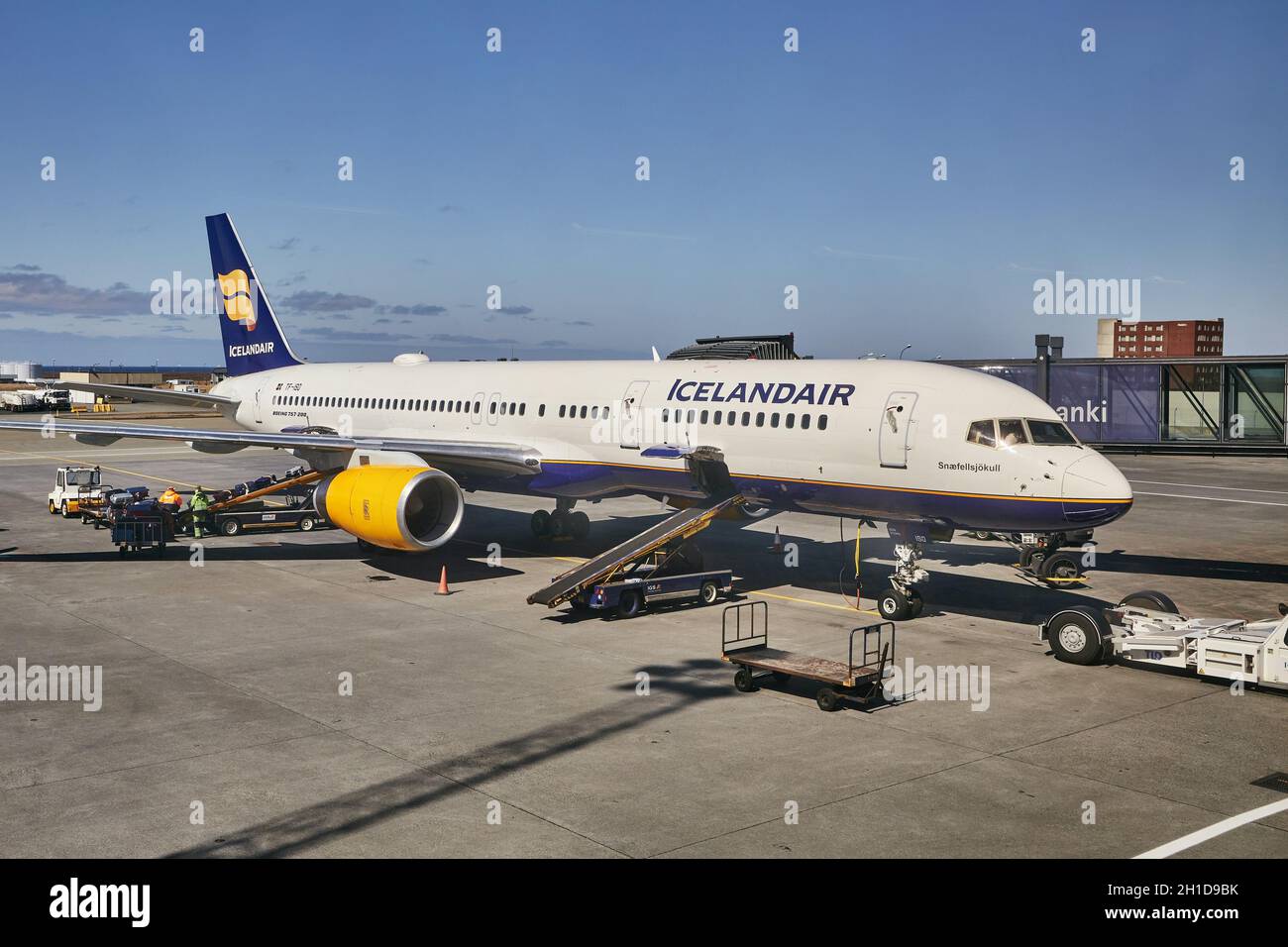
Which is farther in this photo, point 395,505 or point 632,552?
point 395,505

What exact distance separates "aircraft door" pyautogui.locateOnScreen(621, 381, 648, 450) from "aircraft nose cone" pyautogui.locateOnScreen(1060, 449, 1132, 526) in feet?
32.6

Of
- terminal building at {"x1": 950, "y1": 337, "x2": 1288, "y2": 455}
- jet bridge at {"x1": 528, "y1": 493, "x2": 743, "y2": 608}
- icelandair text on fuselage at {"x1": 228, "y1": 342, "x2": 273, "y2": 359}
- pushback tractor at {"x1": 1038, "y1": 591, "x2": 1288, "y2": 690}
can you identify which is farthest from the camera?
terminal building at {"x1": 950, "y1": 337, "x2": 1288, "y2": 455}

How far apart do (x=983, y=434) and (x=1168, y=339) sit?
116m

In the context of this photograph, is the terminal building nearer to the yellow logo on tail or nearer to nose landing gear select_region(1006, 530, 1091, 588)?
nose landing gear select_region(1006, 530, 1091, 588)

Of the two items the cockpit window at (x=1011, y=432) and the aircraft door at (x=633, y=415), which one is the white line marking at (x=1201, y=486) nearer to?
the cockpit window at (x=1011, y=432)

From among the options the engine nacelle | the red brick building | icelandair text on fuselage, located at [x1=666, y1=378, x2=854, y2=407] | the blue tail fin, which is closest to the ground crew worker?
the engine nacelle

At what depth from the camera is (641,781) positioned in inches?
514

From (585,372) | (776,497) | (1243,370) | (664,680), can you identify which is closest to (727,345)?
(1243,370)

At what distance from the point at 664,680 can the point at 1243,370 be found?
5666 centimetres

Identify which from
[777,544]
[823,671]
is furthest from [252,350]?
[823,671]

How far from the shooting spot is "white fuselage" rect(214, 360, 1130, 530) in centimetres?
2020

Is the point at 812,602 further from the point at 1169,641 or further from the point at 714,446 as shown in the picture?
the point at 1169,641

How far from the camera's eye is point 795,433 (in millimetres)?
22953
